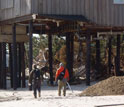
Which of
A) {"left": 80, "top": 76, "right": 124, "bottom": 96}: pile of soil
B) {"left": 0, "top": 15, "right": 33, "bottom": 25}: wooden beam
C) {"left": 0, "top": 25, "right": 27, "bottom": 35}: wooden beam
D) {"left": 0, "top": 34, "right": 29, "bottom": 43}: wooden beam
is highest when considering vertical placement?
{"left": 0, "top": 15, "right": 33, "bottom": 25}: wooden beam

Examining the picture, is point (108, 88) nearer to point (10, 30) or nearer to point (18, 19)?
point (18, 19)

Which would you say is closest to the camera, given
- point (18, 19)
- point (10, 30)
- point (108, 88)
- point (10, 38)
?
point (108, 88)

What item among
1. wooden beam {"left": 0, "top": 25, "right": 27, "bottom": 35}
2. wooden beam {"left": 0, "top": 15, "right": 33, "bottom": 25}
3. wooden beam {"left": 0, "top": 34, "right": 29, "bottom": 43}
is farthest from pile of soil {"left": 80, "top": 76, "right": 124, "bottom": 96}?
wooden beam {"left": 0, "top": 25, "right": 27, "bottom": 35}

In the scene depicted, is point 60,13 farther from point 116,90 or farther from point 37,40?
point 37,40

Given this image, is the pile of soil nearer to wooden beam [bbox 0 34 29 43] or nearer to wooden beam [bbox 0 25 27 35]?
wooden beam [bbox 0 34 29 43]

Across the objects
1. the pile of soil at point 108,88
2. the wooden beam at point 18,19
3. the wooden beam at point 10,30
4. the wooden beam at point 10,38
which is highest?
the wooden beam at point 18,19

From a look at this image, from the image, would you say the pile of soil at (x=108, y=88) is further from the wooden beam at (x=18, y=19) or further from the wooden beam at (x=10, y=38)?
the wooden beam at (x=10, y=38)

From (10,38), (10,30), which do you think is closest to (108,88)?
(10,38)

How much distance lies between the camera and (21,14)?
25109 millimetres

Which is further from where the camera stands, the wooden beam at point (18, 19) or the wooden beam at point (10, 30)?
the wooden beam at point (10, 30)

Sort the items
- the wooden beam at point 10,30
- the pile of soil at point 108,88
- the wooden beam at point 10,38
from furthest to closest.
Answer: the wooden beam at point 10,30
the wooden beam at point 10,38
the pile of soil at point 108,88

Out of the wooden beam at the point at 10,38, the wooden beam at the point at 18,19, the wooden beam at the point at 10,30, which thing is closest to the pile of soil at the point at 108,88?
the wooden beam at the point at 18,19

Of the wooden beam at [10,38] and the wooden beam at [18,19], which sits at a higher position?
the wooden beam at [18,19]

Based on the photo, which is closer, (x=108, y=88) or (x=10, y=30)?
(x=108, y=88)
